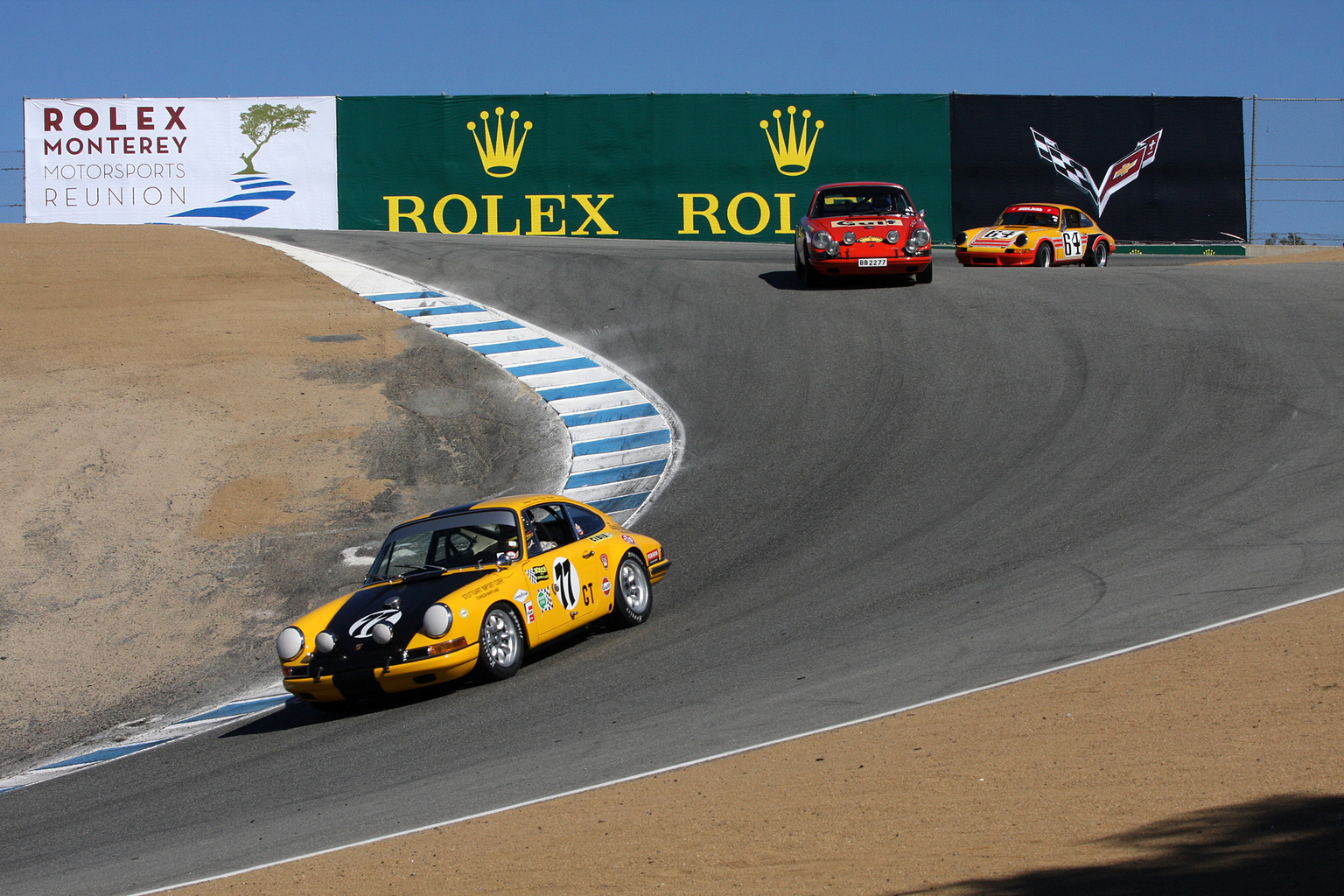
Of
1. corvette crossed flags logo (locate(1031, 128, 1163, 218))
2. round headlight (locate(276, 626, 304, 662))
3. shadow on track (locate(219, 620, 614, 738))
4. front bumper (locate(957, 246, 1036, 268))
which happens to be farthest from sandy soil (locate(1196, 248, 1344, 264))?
round headlight (locate(276, 626, 304, 662))

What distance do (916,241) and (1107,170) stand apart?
1415cm

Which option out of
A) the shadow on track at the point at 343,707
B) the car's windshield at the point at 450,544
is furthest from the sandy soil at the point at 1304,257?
the shadow on track at the point at 343,707

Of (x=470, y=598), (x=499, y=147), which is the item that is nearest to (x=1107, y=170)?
(x=499, y=147)

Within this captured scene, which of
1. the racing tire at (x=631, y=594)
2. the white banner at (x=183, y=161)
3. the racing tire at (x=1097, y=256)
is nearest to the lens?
the racing tire at (x=631, y=594)

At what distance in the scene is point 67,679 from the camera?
10008 mm

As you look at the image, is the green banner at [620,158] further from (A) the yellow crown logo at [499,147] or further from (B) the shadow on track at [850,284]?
(B) the shadow on track at [850,284]

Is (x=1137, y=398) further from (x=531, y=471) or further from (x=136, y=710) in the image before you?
(x=136, y=710)

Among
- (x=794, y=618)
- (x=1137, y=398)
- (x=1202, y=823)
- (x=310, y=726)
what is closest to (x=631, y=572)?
(x=794, y=618)

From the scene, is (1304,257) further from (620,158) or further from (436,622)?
(436,622)

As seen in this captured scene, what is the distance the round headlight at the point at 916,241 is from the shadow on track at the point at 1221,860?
50.0 feet

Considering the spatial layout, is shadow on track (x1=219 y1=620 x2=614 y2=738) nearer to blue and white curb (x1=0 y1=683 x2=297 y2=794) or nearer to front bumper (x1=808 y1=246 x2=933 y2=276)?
blue and white curb (x1=0 y1=683 x2=297 y2=794)

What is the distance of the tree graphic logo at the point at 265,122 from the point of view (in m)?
30.3

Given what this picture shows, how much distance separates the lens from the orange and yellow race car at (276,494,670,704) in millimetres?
Result: 8273

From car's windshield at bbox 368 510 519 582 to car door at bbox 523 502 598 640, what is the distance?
0.57 feet
